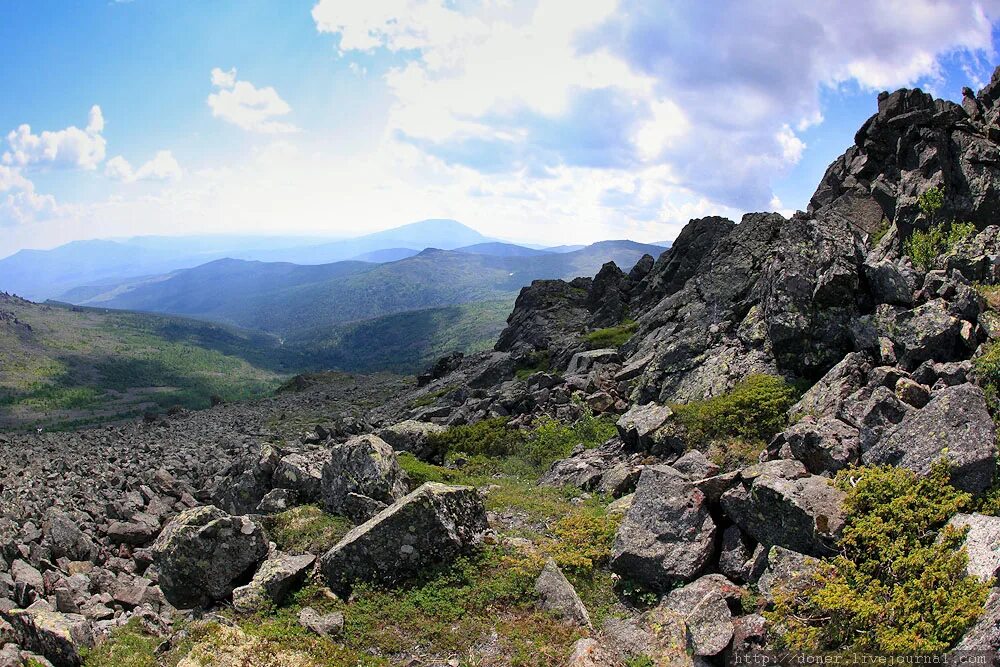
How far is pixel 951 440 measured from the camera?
40.5 feet

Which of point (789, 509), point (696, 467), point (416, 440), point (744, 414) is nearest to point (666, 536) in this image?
point (789, 509)

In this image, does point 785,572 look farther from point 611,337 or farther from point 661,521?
point 611,337

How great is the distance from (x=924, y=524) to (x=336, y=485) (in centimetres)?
1713

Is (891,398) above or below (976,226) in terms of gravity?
below

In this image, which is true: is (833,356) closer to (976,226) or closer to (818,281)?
(818,281)

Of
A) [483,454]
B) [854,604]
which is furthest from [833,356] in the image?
[483,454]

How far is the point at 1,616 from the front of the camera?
42.7ft

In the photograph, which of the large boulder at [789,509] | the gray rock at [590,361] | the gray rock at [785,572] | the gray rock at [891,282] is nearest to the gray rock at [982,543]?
the large boulder at [789,509]

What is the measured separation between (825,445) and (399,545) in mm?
11933

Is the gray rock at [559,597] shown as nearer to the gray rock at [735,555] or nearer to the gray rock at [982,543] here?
the gray rock at [735,555]

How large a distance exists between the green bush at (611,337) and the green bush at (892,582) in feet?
140

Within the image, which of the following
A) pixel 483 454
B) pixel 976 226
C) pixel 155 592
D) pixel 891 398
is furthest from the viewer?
pixel 483 454

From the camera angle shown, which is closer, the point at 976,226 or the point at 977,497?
the point at 977,497

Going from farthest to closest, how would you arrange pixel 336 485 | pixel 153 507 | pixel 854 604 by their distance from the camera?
pixel 153 507
pixel 336 485
pixel 854 604
